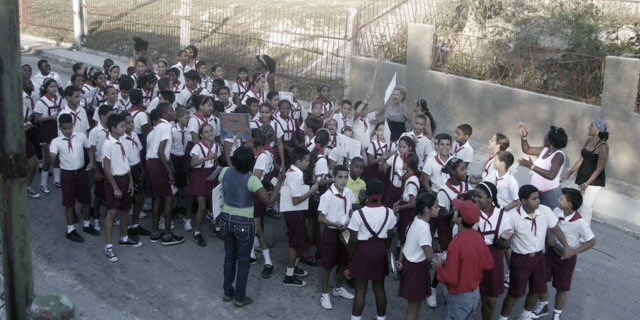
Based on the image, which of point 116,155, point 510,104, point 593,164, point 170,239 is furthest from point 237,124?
point 510,104

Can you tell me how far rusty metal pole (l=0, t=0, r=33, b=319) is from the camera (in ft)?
11.8

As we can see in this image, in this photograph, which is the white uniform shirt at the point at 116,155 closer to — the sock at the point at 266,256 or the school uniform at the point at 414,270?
the sock at the point at 266,256

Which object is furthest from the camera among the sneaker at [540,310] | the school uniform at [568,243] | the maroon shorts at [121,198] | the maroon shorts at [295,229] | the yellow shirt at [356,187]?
the maroon shorts at [121,198]

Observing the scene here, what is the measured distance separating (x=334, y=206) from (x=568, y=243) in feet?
7.24

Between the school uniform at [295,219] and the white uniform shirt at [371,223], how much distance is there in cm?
107

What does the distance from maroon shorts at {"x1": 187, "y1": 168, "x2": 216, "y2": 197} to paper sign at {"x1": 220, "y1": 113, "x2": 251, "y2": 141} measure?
0.52m

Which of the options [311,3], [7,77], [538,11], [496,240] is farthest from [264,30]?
[7,77]

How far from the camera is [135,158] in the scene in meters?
7.82

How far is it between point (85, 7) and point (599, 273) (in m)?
17.6

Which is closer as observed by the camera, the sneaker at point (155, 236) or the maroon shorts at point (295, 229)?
the maroon shorts at point (295, 229)

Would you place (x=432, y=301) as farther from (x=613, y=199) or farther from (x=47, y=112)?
(x=47, y=112)

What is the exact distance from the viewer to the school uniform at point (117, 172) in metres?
7.29

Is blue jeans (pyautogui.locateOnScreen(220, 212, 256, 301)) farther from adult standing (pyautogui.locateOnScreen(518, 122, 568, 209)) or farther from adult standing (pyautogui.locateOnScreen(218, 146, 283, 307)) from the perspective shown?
adult standing (pyautogui.locateOnScreen(518, 122, 568, 209))

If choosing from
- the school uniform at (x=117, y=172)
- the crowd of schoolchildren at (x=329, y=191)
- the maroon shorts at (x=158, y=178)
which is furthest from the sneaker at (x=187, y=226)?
the school uniform at (x=117, y=172)
